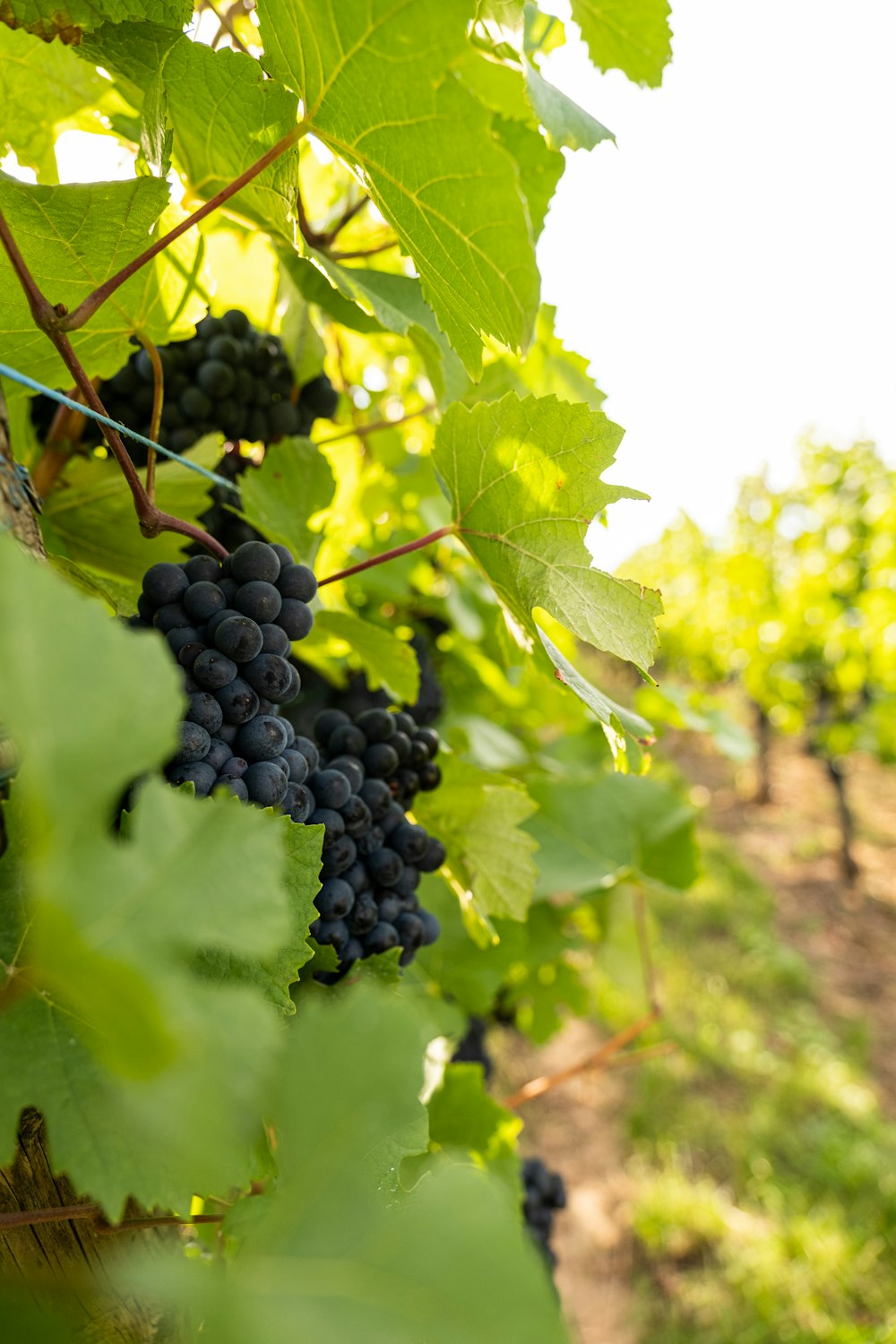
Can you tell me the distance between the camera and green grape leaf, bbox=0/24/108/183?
65 centimetres

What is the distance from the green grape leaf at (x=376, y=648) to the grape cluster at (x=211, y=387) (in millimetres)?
254

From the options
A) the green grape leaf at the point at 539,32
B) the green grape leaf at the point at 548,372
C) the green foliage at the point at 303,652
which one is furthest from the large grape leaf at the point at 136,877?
the green grape leaf at the point at 548,372

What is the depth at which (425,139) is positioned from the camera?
0.55 metres

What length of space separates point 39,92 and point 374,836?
2.14ft

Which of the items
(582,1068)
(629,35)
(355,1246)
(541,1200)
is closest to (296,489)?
(629,35)

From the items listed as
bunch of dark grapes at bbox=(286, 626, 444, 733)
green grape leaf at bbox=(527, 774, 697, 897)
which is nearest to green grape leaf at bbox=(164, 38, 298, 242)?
bunch of dark grapes at bbox=(286, 626, 444, 733)

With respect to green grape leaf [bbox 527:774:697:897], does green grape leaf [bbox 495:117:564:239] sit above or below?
above

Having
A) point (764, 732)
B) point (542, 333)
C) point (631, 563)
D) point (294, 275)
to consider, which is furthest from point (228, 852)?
point (631, 563)

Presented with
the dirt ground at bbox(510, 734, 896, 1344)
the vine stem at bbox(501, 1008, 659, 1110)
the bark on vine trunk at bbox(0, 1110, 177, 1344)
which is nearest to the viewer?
the bark on vine trunk at bbox(0, 1110, 177, 1344)

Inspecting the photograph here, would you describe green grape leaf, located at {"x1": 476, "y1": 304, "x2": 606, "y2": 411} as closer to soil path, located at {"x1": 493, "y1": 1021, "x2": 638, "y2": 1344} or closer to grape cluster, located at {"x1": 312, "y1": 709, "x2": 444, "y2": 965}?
grape cluster, located at {"x1": 312, "y1": 709, "x2": 444, "y2": 965}

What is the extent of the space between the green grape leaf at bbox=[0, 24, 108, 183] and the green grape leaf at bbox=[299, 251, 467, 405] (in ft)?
0.77

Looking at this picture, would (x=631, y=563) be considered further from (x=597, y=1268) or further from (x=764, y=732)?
(x=597, y=1268)

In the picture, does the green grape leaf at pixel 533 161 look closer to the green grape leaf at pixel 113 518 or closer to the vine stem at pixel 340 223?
the vine stem at pixel 340 223

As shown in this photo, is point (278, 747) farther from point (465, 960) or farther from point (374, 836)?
point (465, 960)
